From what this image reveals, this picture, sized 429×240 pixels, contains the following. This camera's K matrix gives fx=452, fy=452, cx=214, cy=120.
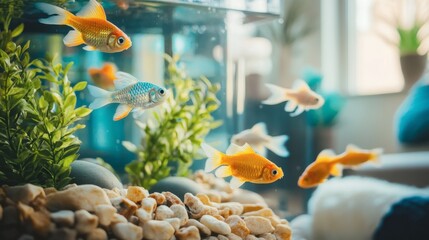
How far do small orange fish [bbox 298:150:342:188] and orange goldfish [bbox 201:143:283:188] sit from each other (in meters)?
0.29

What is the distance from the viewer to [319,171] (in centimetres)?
147

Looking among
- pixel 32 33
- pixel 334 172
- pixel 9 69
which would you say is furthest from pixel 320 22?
pixel 9 69

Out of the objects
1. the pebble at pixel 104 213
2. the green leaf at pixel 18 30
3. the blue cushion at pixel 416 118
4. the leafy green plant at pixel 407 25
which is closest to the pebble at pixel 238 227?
the pebble at pixel 104 213

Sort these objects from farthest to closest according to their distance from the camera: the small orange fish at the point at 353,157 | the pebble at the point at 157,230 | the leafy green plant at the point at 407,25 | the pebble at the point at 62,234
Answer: the leafy green plant at the point at 407,25, the small orange fish at the point at 353,157, the pebble at the point at 157,230, the pebble at the point at 62,234

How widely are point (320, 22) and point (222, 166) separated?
7.66 feet

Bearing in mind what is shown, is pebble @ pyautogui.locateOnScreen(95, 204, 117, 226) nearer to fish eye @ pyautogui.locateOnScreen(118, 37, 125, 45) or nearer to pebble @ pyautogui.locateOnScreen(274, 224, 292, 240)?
fish eye @ pyautogui.locateOnScreen(118, 37, 125, 45)

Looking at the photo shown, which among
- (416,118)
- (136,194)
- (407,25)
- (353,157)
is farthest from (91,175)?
(407,25)

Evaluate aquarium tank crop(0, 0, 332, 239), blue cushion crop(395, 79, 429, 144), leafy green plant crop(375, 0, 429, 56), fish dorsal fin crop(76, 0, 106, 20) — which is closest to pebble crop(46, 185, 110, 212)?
aquarium tank crop(0, 0, 332, 239)

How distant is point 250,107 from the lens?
195 cm

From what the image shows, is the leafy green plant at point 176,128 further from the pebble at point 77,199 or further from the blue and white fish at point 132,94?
the pebble at point 77,199

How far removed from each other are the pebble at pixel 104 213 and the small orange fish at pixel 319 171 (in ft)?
2.23

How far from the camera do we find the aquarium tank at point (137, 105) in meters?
1.20

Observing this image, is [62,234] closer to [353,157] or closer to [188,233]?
[188,233]

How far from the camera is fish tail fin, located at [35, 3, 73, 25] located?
1.16m
